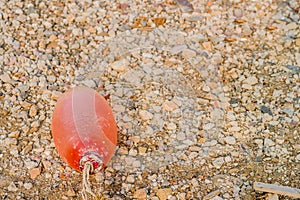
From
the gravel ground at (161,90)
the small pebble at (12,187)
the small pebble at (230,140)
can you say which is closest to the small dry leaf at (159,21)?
the gravel ground at (161,90)

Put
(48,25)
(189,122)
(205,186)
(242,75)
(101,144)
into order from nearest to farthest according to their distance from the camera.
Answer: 1. (101,144)
2. (205,186)
3. (189,122)
4. (242,75)
5. (48,25)

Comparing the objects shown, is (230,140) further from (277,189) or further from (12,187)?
(12,187)

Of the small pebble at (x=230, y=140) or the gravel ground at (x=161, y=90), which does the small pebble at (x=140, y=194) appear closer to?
the gravel ground at (x=161, y=90)

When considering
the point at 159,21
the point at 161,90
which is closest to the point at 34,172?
the point at 161,90

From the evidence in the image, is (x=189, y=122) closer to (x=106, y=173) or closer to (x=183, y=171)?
(x=183, y=171)

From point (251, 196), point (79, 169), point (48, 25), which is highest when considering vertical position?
point (48, 25)

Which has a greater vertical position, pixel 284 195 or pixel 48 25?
pixel 48 25

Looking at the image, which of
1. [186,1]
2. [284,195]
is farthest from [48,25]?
[284,195]

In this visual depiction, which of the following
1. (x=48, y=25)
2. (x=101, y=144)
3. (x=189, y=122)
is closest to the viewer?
(x=101, y=144)

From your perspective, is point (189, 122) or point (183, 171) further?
point (189, 122)
